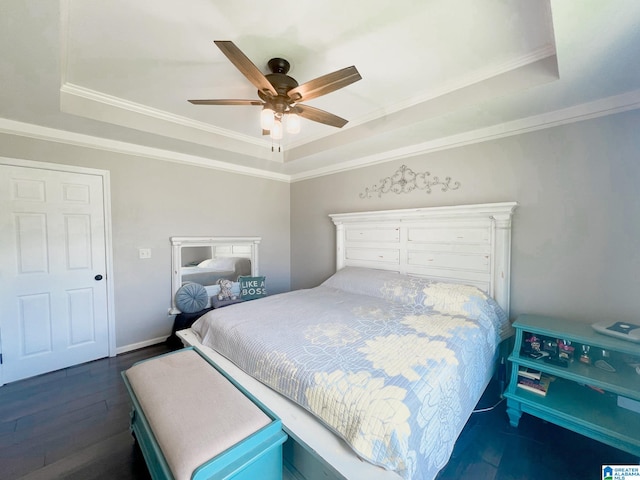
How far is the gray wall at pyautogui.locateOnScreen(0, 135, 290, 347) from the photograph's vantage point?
2572 millimetres

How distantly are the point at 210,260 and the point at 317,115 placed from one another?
7.95ft

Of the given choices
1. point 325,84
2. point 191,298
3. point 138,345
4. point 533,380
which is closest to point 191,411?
point 325,84

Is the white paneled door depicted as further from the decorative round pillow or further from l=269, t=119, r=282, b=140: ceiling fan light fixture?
l=269, t=119, r=282, b=140: ceiling fan light fixture

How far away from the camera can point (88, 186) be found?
2.57m

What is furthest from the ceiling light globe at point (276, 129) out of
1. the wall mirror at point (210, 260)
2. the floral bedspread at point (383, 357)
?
the wall mirror at point (210, 260)

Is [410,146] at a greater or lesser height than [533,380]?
greater

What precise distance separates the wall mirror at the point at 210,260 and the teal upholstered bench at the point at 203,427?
1821mm

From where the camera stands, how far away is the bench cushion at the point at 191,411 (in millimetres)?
962

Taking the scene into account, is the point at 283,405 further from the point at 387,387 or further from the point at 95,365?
the point at 95,365

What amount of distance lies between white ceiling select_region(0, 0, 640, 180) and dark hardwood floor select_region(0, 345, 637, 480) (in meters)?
2.26

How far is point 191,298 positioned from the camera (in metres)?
2.92

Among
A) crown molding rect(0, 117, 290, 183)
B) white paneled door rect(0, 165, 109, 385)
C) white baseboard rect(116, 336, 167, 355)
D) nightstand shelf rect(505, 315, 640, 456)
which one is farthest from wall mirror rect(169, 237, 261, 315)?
nightstand shelf rect(505, 315, 640, 456)

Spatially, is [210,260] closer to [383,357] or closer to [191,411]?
[191,411]

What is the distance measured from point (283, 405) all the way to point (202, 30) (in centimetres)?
213
